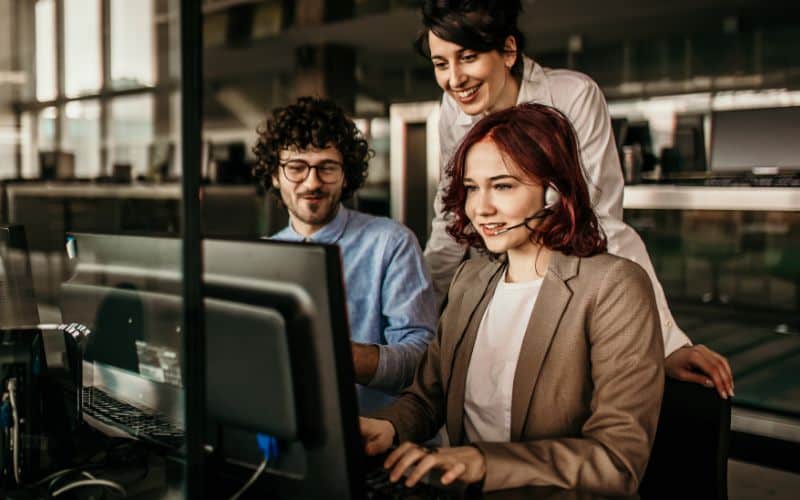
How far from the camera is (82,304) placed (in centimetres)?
113

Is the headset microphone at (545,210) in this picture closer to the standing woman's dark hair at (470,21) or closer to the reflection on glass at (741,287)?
the standing woman's dark hair at (470,21)

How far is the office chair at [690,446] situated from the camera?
1215mm


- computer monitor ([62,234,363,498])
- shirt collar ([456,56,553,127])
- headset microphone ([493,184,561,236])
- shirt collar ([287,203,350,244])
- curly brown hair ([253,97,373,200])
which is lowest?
computer monitor ([62,234,363,498])

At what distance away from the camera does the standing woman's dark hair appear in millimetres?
1655

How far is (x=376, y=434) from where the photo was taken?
118 centimetres

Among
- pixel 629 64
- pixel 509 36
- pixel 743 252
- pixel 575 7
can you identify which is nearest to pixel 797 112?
pixel 743 252

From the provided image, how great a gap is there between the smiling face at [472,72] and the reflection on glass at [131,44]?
299 inches

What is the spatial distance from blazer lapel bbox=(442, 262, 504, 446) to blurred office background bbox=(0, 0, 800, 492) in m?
0.54

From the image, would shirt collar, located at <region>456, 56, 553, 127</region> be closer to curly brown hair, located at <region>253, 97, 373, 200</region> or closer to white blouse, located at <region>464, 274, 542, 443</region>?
curly brown hair, located at <region>253, 97, 373, 200</region>

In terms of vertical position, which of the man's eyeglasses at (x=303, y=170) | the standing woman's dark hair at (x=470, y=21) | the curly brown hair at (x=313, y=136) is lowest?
the man's eyeglasses at (x=303, y=170)

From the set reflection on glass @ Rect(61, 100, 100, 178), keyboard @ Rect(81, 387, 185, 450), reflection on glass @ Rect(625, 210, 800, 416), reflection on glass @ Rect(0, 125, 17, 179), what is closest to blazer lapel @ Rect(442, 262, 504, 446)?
keyboard @ Rect(81, 387, 185, 450)

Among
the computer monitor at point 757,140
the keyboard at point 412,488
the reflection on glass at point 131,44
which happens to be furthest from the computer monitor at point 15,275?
the reflection on glass at point 131,44

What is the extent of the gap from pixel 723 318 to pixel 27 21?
6984mm

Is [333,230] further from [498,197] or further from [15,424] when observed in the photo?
[15,424]
